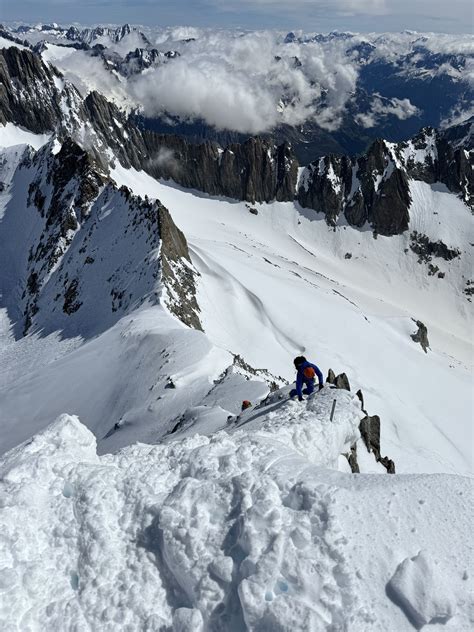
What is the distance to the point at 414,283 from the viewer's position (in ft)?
471

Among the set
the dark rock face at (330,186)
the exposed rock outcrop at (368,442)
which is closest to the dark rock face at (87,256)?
the exposed rock outcrop at (368,442)

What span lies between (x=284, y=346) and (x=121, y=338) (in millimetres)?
27795

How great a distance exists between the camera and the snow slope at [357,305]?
1966 inches

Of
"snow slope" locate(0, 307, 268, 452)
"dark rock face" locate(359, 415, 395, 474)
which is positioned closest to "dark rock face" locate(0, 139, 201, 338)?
"snow slope" locate(0, 307, 268, 452)

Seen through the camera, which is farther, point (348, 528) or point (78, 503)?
point (78, 503)

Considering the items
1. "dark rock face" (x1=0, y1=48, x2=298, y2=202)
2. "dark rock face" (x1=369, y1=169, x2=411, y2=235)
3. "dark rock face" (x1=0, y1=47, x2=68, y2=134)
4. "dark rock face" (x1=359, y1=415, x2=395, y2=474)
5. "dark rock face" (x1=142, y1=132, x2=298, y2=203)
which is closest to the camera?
"dark rock face" (x1=359, y1=415, x2=395, y2=474)

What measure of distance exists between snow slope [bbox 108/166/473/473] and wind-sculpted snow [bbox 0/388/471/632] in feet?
77.1

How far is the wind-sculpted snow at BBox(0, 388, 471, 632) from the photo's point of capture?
8367mm

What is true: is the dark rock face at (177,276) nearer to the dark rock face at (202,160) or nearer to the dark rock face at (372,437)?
the dark rock face at (372,437)

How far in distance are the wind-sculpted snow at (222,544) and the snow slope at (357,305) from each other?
2351 centimetres

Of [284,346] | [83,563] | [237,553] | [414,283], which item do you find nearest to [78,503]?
[83,563]

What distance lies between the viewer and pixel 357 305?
99312 mm

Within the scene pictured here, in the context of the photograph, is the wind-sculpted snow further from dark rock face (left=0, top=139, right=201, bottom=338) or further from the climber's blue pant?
dark rock face (left=0, top=139, right=201, bottom=338)

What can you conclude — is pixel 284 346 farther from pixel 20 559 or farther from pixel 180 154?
pixel 180 154
